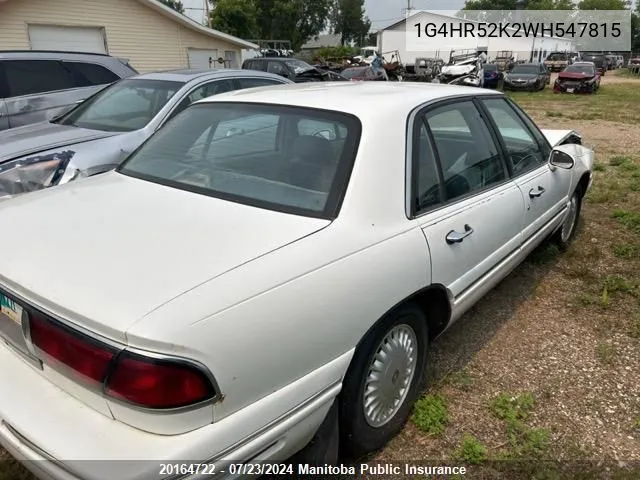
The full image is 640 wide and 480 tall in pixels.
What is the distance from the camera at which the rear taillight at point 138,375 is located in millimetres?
1396

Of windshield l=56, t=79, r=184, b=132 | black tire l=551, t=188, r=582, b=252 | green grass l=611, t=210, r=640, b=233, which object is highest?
windshield l=56, t=79, r=184, b=132

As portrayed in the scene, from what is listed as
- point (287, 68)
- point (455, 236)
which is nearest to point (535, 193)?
point (455, 236)

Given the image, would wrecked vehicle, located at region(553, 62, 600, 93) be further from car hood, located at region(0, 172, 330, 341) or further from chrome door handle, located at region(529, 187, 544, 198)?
car hood, located at region(0, 172, 330, 341)

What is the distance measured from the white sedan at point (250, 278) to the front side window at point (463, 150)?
0.05 ft

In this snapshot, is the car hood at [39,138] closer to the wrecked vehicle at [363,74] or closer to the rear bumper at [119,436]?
the rear bumper at [119,436]

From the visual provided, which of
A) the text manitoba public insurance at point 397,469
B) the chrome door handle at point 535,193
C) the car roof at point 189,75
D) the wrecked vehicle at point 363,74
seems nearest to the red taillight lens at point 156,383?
the text manitoba public insurance at point 397,469

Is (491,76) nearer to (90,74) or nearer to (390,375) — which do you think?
(90,74)

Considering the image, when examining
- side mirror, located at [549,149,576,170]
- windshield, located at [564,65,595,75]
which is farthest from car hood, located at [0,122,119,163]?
windshield, located at [564,65,595,75]

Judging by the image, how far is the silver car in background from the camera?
401 cm

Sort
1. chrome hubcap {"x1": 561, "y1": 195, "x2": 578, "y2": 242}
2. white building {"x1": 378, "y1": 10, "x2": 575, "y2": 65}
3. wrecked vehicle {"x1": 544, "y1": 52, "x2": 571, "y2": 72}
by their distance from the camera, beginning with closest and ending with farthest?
chrome hubcap {"x1": 561, "y1": 195, "x2": 578, "y2": 242}
wrecked vehicle {"x1": 544, "y1": 52, "x2": 571, "y2": 72}
white building {"x1": 378, "y1": 10, "x2": 575, "y2": 65}

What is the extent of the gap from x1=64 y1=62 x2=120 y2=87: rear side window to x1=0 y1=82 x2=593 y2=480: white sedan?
16.3 feet

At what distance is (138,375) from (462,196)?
1.82 metres

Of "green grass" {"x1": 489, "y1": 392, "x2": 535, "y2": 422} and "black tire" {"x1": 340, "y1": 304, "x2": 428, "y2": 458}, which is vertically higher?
"black tire" {"x1": 340, "y1": 304, "x2": 428, "y2": 458}

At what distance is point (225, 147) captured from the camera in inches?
103
